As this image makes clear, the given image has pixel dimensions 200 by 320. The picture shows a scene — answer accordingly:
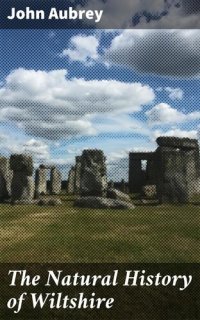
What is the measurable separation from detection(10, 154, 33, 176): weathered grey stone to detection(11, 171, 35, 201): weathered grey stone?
201 millimetres

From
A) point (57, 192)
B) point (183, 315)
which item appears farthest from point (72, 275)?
point (57, 192)

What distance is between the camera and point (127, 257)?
22.7 ft

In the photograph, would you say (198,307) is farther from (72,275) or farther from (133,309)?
(72,275)

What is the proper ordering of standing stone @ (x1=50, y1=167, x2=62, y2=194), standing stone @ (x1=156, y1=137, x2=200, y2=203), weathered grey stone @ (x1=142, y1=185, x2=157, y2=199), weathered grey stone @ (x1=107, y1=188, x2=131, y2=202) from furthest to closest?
standing stone @ (x1=50, y1=167, x2=62, y2=194)
weathered grey stone @ (x1=142, y1=185, x2=157, y2=199)
weathered grey stone @ (x1=107, y1=188, x2=131, y2=202)
standing stone @ (x1=156, y1=137, x2=200, y2=203)

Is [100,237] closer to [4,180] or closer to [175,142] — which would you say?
[175,142]

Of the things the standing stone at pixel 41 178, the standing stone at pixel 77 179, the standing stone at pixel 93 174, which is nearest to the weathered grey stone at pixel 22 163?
the standing stone at pixel 93 174

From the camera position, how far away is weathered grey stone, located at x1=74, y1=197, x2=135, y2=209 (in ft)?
49.9

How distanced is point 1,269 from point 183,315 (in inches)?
109

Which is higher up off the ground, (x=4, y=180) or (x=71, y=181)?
(x=4, y=180)

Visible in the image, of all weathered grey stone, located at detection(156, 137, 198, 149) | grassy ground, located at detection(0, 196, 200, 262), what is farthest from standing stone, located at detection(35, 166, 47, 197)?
grassy ground, located at detection(0, 196, 200, 262)

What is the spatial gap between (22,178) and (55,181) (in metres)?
12.4

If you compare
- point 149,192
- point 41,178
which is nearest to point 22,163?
point 149,192

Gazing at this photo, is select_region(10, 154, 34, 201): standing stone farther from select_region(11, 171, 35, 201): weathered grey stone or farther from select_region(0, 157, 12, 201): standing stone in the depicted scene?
select_region(0, 157, 12, 201): standing stone

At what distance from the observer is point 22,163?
65.2 ft
